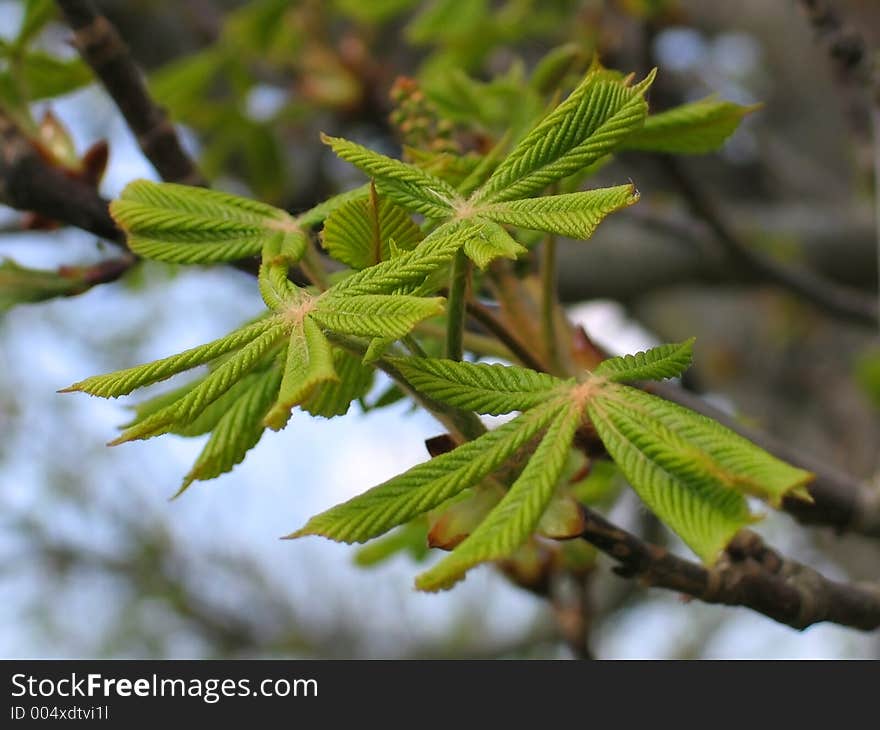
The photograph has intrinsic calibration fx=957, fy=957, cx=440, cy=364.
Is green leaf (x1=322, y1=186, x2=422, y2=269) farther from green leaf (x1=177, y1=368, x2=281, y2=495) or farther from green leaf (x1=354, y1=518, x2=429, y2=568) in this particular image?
green leaf (x1=354, y1=518, x2=429, y2=568)

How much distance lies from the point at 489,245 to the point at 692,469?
6.5 inches

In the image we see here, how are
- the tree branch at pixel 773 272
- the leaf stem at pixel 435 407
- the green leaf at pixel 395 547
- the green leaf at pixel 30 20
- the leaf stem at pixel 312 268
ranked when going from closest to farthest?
the leaf stem at pixel 435 407, the leaf stem at pixel 312 268, the green leaf at pixel 30 20, the green leaf at pixel 395 547, the tree branch at pixel 773 272

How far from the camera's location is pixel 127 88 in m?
0.88

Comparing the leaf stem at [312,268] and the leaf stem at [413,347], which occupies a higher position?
the leaf stem at [312,268]

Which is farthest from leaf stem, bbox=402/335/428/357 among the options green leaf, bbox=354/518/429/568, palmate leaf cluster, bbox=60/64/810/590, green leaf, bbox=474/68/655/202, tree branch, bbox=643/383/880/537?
green leaf, bbox=354/518/429/568

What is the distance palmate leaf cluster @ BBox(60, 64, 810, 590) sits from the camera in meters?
0.49

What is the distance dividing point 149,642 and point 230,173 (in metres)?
1.56

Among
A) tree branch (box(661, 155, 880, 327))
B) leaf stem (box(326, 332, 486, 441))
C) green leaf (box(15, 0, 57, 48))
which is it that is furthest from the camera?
tree branch (box(661, 155, 880, 327))

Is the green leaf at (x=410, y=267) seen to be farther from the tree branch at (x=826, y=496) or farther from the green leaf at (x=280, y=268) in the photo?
the tree branch at (x=826, y=496)

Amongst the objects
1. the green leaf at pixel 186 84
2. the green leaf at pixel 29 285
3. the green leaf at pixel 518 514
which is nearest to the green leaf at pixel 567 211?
the green leaf at pixel 518 514

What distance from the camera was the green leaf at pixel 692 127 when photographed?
2.49 ft
